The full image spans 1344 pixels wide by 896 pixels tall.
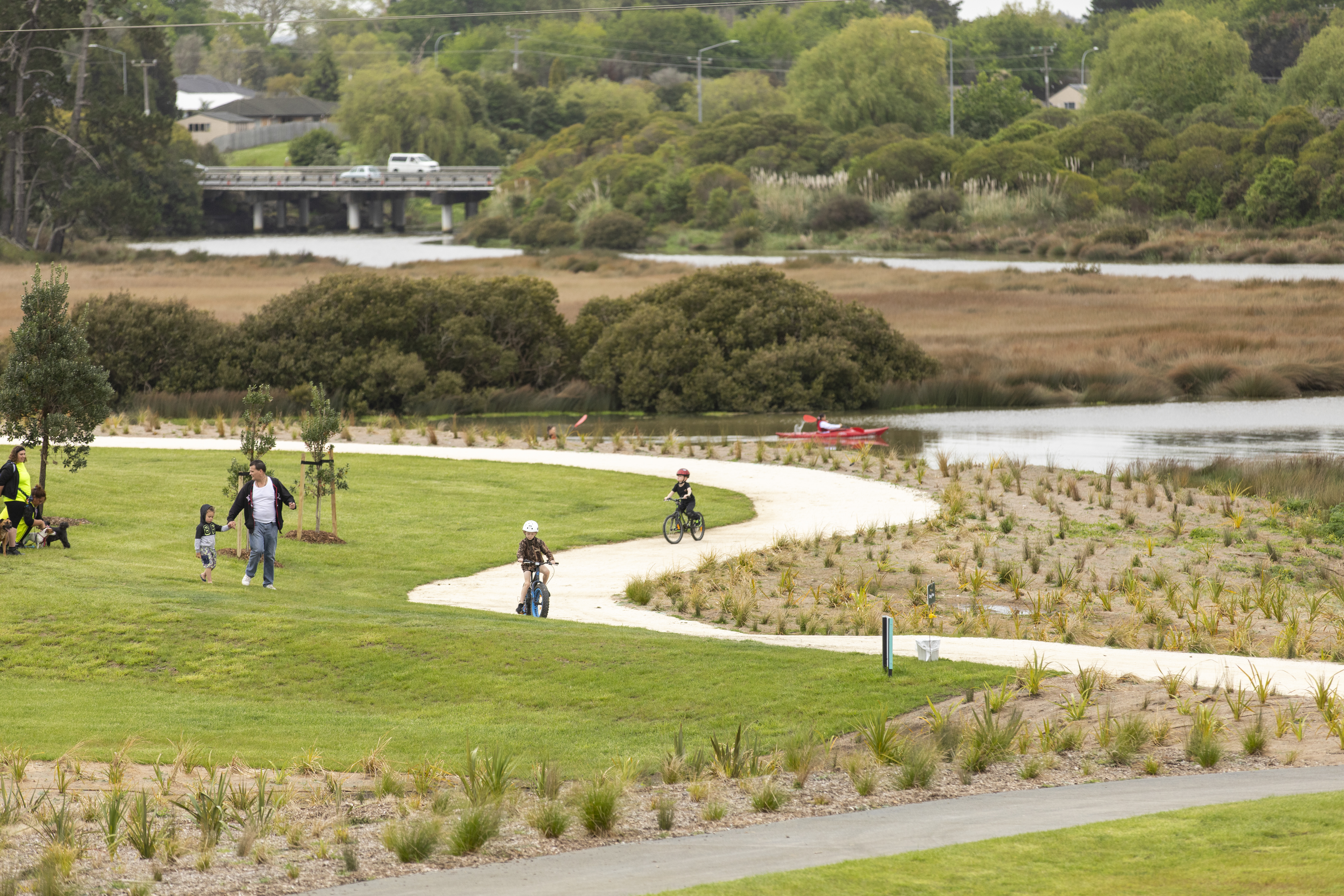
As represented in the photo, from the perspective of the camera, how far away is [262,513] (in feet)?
64.5

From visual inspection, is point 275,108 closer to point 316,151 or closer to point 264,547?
point 316,151

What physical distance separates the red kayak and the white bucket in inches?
869

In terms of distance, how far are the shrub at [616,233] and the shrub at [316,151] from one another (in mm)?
54482

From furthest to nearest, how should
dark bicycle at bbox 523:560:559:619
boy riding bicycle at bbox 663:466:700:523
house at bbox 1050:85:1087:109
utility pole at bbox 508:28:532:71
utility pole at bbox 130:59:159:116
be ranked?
utility pole at bbox 508:28:532:71, house at bbox 1050:85:1087:109, utility pole at bbox 130:59:159:116, boy riding bicycle at bbox 663:466:700:523, dark bicycle at bbox 523:560:559:619

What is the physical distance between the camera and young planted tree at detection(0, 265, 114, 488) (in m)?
23.6

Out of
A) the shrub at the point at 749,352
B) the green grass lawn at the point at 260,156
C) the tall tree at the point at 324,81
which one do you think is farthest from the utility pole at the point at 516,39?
the shrub at the point at 749,352

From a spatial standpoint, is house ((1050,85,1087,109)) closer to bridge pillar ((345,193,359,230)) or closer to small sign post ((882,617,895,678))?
bridge pillar ((345,193,359,230))

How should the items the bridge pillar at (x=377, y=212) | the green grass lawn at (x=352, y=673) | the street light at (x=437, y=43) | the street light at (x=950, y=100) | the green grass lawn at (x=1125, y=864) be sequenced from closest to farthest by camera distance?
1. the green grass lawn at (x=1125, y=864)
2. the green grass lawn at (x=352, y=673)
3. the street light at (x=950, y=100)
4. the bridge pillar at (x=377, y=212)
5. the street light at (x=437, y=43)

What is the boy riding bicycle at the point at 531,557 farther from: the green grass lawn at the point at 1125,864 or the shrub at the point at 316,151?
the shrub at the point at 316,151

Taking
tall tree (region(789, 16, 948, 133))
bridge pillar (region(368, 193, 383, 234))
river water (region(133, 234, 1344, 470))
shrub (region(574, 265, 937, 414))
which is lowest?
river water (region(133, 234, 1344, 470))

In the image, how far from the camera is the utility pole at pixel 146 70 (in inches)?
4656

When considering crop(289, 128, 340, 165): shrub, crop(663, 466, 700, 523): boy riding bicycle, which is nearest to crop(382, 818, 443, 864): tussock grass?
crop(663, 466, 700, 523): boy riding bicycle

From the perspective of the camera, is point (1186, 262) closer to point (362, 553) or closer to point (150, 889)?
point (362, 553)

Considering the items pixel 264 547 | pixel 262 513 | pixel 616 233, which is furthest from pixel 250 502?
pixel 616 233
